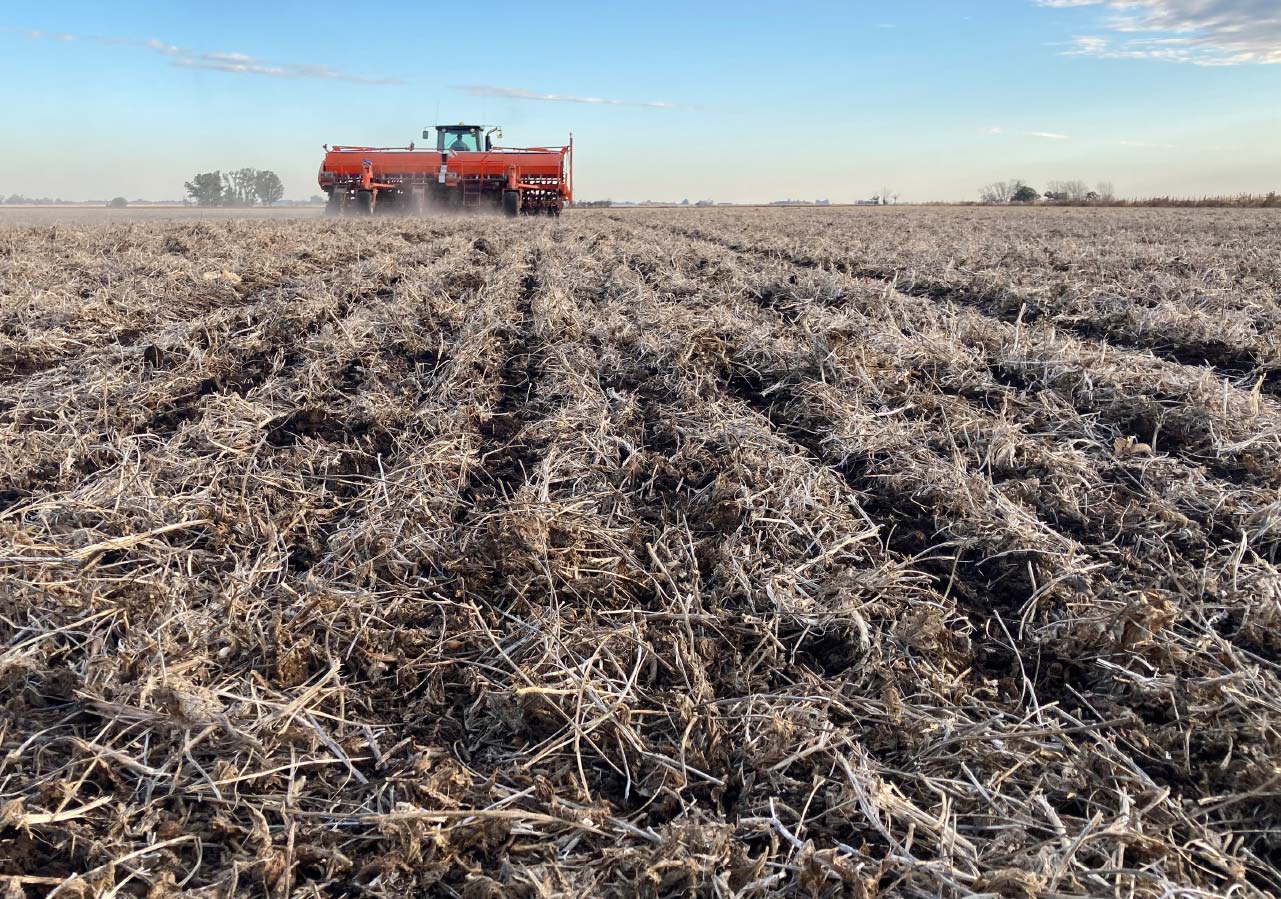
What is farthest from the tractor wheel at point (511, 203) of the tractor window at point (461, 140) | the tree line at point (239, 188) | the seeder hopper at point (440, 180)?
the tree line at point (239, 188)

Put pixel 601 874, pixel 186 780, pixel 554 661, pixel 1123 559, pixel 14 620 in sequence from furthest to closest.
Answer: pixel 1123 559 < pixel 14 620 < pixel 554 661 < pixel 186 780 < pixel 601 874

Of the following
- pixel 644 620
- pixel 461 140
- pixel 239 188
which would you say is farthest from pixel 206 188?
pixel 644 620

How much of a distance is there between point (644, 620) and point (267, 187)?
85.0 m

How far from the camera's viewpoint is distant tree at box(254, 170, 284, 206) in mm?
73750

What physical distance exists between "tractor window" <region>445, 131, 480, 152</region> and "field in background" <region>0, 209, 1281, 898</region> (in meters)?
21.9

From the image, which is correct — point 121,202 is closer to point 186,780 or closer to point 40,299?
point 40,299

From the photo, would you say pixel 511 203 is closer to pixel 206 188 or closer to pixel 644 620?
pixel 644 620

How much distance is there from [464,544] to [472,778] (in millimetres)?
1134

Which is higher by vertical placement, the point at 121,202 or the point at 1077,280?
the point at 121,202

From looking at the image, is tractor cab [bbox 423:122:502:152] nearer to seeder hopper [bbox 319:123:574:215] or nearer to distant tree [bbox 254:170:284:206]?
seeder hopper [bbox 319:123:574:215]

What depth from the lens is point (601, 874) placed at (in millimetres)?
1616

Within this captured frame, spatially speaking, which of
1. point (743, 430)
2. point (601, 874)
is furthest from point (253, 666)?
point (743, 430)

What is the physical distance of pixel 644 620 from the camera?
2.47 m

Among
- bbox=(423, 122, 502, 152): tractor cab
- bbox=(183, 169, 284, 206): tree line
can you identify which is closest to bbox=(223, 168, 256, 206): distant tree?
bbox=(183, 169, 284, 206): tree line
